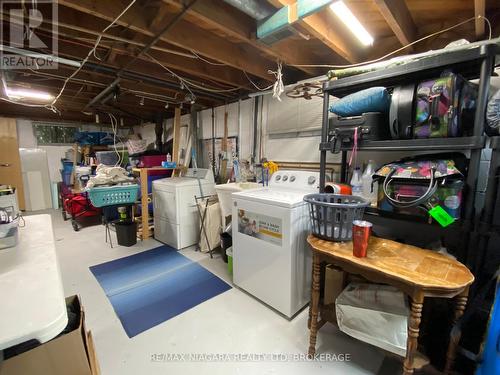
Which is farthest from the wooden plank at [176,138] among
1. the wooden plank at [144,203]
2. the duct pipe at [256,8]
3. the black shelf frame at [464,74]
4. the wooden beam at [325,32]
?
the black shelf frame at [464,74]

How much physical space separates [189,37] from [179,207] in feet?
6.52

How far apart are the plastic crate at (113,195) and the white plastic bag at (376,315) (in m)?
3.11

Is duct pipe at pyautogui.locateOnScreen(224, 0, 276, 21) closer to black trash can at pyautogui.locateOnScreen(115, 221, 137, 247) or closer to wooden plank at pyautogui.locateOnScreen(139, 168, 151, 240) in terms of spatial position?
wooden plank at pyautogui.locateOnScreen(139, 168, 151, 240)

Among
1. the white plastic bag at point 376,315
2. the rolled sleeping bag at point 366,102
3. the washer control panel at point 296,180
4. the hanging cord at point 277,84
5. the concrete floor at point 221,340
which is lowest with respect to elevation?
the concrete floor at point 221,340

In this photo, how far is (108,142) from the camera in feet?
19.1

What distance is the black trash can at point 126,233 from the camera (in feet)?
10.6

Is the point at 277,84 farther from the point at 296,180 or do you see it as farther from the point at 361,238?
the point at 361,238

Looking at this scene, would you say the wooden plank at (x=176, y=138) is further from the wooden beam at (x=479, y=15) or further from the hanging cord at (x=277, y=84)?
the wooden beam at (x=479, y=15)

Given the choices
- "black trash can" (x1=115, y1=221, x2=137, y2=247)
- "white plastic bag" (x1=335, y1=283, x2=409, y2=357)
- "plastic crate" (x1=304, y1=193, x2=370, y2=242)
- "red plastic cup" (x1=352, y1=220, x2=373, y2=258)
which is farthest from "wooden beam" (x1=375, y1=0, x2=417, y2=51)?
"black trash can" (x1=115, y1=221, x2=137, y2=247)

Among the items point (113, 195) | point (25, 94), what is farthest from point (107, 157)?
point (113, 195)

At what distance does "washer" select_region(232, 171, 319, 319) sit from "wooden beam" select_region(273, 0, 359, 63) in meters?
1.10

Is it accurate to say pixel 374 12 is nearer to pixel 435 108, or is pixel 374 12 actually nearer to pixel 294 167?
pixel 435 108

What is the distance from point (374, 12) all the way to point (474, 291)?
1.96 m

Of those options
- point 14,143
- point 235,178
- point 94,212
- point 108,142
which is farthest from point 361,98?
point 14,143
